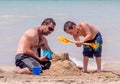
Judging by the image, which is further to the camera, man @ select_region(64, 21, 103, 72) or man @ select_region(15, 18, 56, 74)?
man @ select_region(64, 21, 103, 72)

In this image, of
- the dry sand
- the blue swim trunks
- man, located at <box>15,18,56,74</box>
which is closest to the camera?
the dry sand

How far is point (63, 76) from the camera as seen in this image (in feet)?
24.2

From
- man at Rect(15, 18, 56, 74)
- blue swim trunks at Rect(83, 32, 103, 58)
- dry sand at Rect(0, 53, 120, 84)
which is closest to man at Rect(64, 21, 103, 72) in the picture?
blue swim trunks at Rect(83, 32, 103, 58)

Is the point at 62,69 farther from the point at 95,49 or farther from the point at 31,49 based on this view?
the point at 95,49

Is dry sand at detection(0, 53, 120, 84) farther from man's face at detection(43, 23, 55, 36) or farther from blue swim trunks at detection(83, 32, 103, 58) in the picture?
man's face at detection(43, 23, 55, 36)

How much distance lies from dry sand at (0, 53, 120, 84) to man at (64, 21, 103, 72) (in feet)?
1.79

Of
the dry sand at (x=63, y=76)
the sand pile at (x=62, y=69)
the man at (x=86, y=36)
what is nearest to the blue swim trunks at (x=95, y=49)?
the man at (x=86, y=36)

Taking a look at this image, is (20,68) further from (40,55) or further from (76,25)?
(76,25)

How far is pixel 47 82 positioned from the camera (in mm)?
6133

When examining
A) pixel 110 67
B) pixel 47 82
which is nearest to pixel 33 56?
pixel 47 82

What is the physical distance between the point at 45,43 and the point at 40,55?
0.90 feet

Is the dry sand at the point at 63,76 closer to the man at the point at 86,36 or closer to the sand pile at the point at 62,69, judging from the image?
the sand pile at the point at 62,69

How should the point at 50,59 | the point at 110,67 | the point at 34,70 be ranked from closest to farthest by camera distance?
the point at 34,70 → the point at 50,59 → the point at 110,67

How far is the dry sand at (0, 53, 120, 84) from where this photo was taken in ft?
20.5
